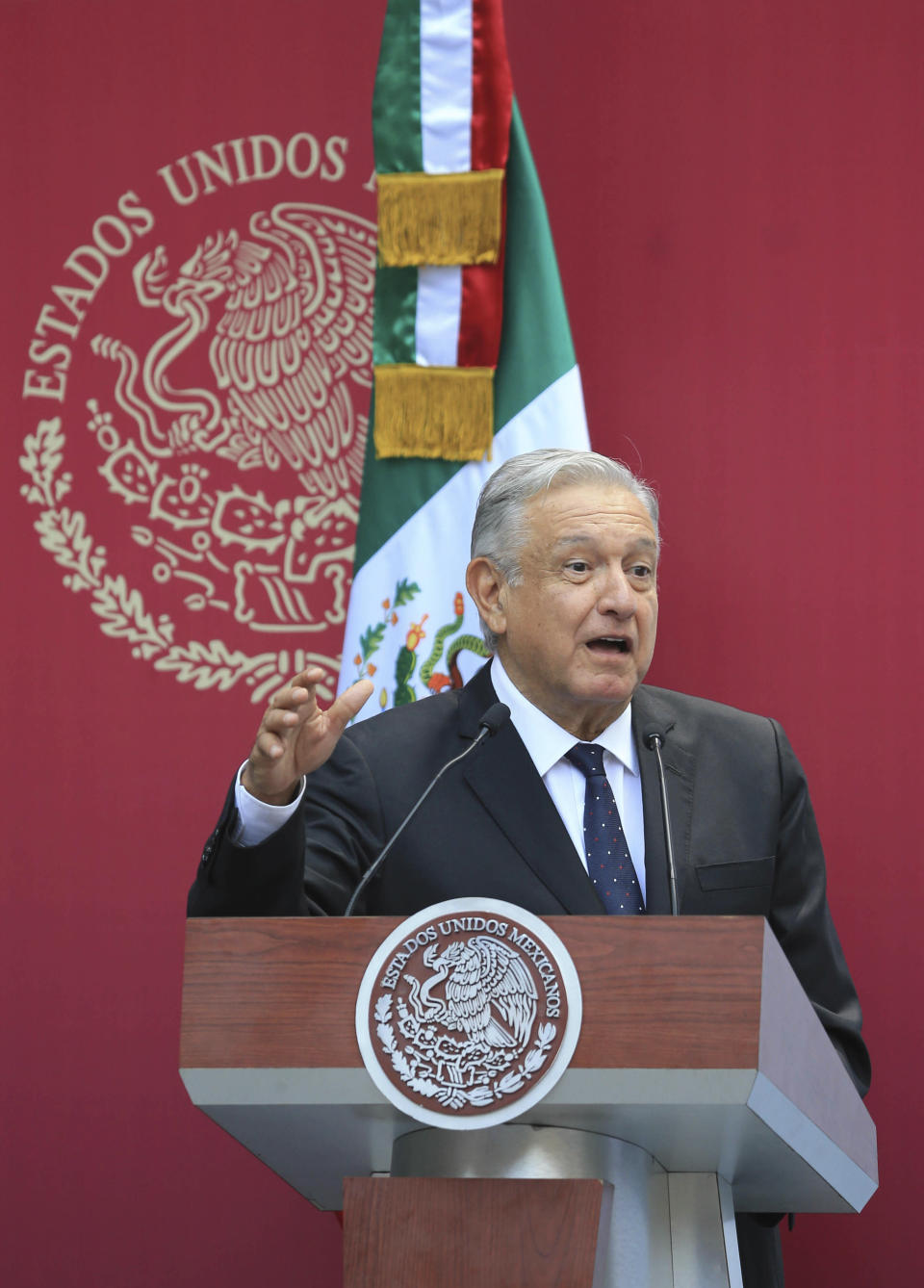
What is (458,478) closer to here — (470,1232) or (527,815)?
(527,815)

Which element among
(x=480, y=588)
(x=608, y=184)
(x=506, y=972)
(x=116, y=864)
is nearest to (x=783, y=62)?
(x=608, y=184)

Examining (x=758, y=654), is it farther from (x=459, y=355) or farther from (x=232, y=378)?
(x=232, y=378)

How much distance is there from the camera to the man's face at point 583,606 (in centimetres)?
209

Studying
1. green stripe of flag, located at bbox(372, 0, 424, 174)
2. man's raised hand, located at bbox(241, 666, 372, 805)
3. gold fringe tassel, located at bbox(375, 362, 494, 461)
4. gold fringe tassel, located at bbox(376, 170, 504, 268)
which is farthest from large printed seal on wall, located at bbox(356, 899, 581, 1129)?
green stripe of flag, located at bbox(372, 0, 424, 174)

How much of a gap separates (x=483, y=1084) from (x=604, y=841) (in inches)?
27.8

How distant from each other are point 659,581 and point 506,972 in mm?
1902

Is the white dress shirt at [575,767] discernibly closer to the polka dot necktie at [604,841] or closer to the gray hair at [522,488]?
the polka dot necktie at [604,841]

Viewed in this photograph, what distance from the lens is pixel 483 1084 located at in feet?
4.38

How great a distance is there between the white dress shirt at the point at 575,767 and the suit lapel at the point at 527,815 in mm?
31

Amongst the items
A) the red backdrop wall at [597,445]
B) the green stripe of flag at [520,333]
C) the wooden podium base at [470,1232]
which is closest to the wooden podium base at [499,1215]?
the wooden podium base at [470,1232]

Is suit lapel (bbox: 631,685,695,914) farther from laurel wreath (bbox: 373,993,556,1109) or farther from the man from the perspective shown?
laurel wreath (bbox: 373,993,556,1109)

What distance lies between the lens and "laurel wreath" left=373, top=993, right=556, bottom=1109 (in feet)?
4.35

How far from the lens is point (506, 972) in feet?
4.44

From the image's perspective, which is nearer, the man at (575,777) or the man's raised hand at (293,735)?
the man's raised hand at (293,735)
